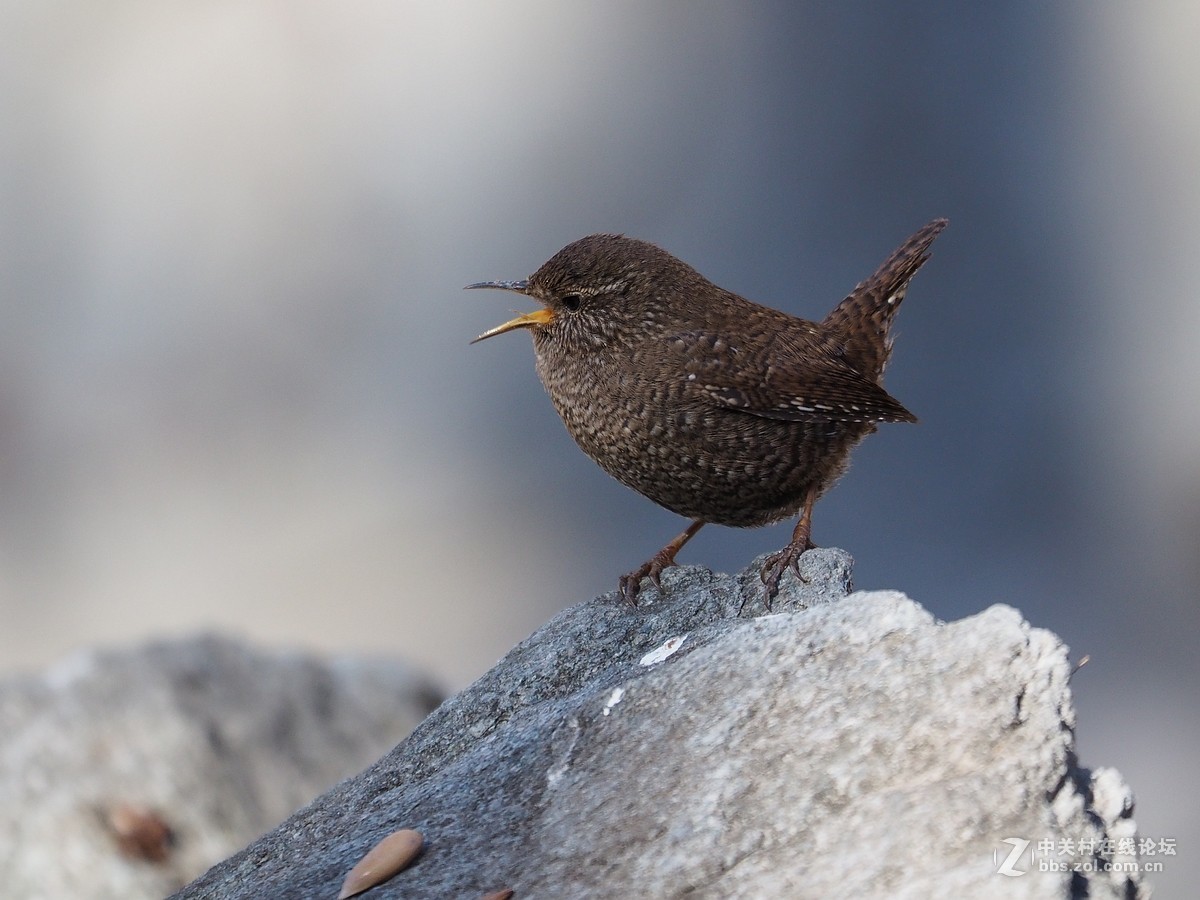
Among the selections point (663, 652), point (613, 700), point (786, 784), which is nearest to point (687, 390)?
point (663, 652)

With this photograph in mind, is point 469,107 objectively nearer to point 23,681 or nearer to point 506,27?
point 506,27

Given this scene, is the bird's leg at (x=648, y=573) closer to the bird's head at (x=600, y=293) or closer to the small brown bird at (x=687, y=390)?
the small brown bird at (x=687, y=390)

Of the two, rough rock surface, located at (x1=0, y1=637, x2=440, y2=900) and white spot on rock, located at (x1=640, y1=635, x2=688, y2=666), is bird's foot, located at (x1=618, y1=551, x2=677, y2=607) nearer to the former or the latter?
white spot on rock, located at (x1=640, y1=635, x2=688, y2=666)

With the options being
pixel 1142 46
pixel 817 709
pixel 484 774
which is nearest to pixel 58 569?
pixel 484 774

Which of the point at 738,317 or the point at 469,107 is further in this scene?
the point at 469,107

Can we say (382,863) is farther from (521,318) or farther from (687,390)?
(521,318)

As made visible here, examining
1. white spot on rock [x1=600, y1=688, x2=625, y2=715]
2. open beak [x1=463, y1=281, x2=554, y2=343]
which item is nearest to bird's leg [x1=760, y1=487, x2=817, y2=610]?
white spot on rock [x1=600, y1=688, x2=625, y2=715]
